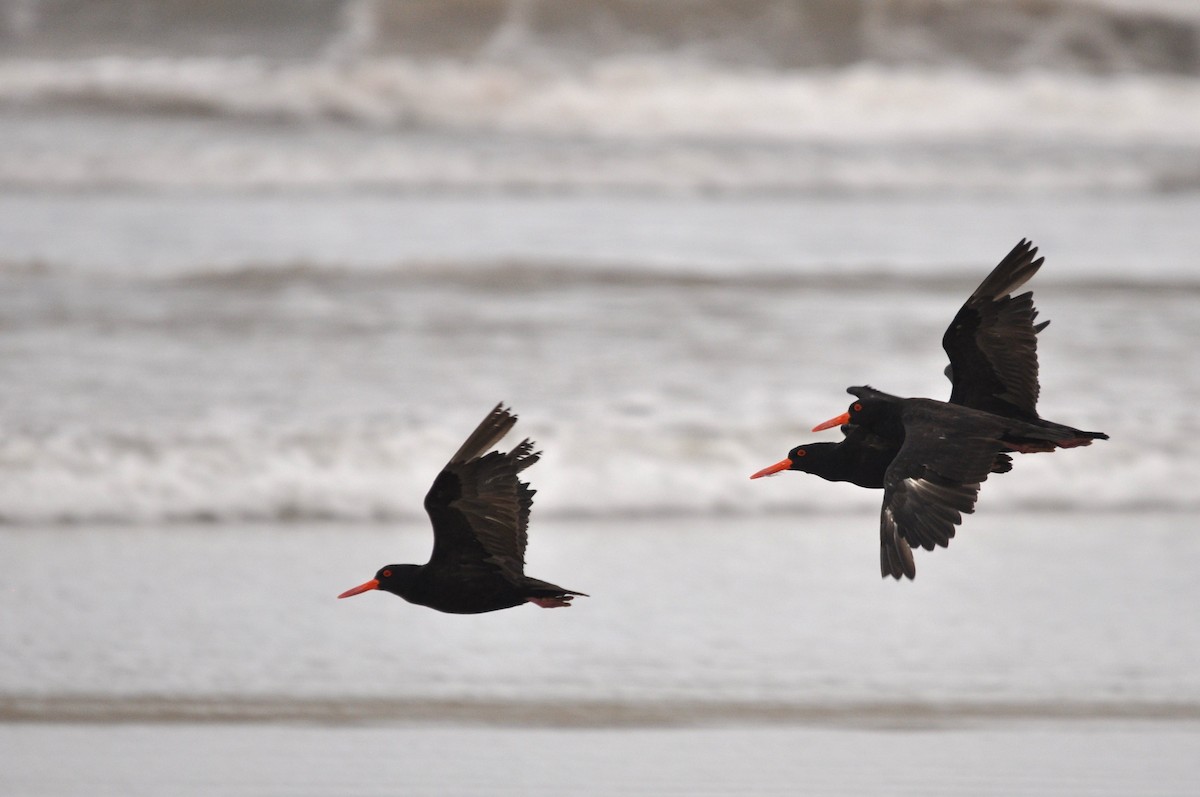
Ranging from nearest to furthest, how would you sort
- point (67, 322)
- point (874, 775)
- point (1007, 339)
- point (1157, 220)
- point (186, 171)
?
point (1007, 339), point (874, 775), point (67, 322), point (1157, 220), point (186, 171)

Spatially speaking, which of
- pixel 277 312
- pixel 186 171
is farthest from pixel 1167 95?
pixel 277 312

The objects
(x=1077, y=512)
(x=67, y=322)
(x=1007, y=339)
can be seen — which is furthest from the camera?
(x=67, y=322)

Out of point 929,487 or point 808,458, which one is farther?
point 808,458

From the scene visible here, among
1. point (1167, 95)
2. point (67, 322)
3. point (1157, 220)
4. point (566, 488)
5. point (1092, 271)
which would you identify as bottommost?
point (566, 488)

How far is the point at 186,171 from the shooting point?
35.2ft

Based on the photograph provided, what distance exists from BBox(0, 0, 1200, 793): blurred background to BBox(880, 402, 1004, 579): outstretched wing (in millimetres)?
1208

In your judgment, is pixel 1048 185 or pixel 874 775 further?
pixel 1048 185

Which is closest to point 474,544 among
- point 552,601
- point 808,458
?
point 552,601

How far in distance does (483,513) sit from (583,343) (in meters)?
4.31

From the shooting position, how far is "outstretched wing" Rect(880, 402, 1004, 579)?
2.44m

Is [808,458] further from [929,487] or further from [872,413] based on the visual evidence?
[929,487]

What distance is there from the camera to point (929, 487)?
8.14ft

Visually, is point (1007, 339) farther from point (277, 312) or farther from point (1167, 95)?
point (1167, 95)

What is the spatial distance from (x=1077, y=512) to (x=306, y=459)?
2.40m
